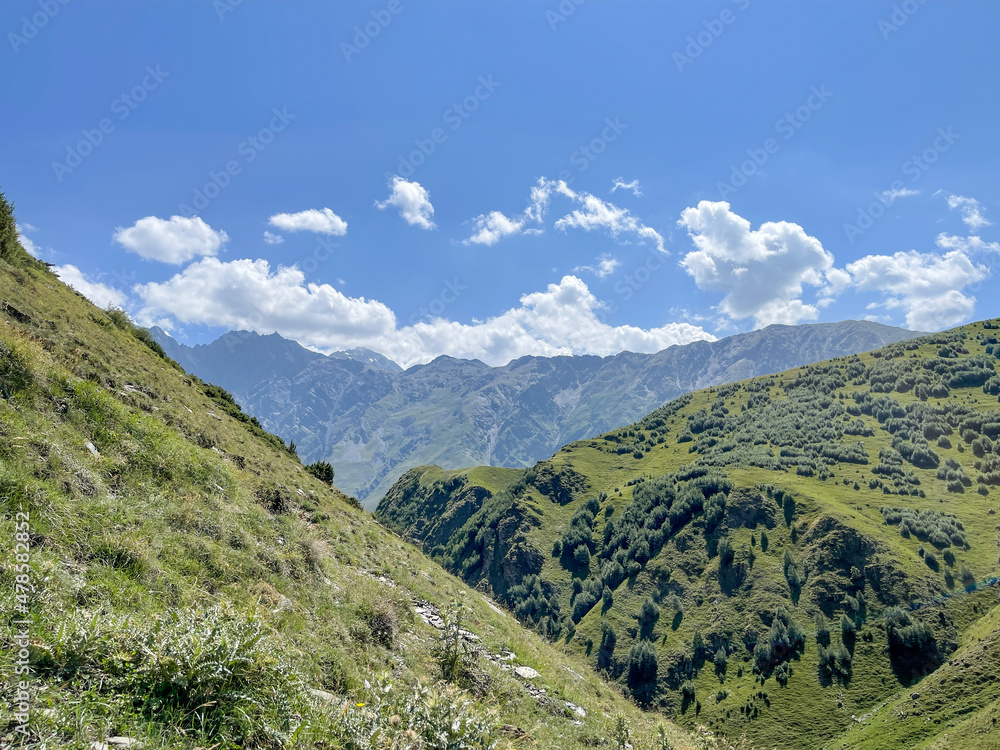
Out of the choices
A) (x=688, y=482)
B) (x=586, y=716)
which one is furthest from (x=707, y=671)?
(x=586, y=716)

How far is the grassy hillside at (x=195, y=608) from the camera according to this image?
500cm

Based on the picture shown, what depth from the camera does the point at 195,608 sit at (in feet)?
23.8

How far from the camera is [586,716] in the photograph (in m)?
13.8

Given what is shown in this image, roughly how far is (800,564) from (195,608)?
12478 centimetres

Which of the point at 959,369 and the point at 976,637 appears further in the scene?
the point at 959,369

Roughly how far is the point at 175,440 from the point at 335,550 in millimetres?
6499

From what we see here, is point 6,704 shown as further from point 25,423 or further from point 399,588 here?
point 399,588

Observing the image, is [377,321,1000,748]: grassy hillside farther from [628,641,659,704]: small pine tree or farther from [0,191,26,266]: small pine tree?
[0,191,26,266]: small pine tree

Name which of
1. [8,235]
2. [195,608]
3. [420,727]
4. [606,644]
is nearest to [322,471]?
[8,235]

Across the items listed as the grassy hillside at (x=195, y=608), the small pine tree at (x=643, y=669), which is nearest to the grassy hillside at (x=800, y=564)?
the small pine tree at (x=643, y=669)

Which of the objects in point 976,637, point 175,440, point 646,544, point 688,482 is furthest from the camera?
point 688,482

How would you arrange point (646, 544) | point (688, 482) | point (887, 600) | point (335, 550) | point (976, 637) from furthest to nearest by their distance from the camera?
1. point (688, 482)
2. point (646, 544)
3. point (887, 600)
4. point (976, 637)
5. point (335, 550)

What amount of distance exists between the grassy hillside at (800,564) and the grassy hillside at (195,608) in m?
36.9

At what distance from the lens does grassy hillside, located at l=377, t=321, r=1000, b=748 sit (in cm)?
7850
